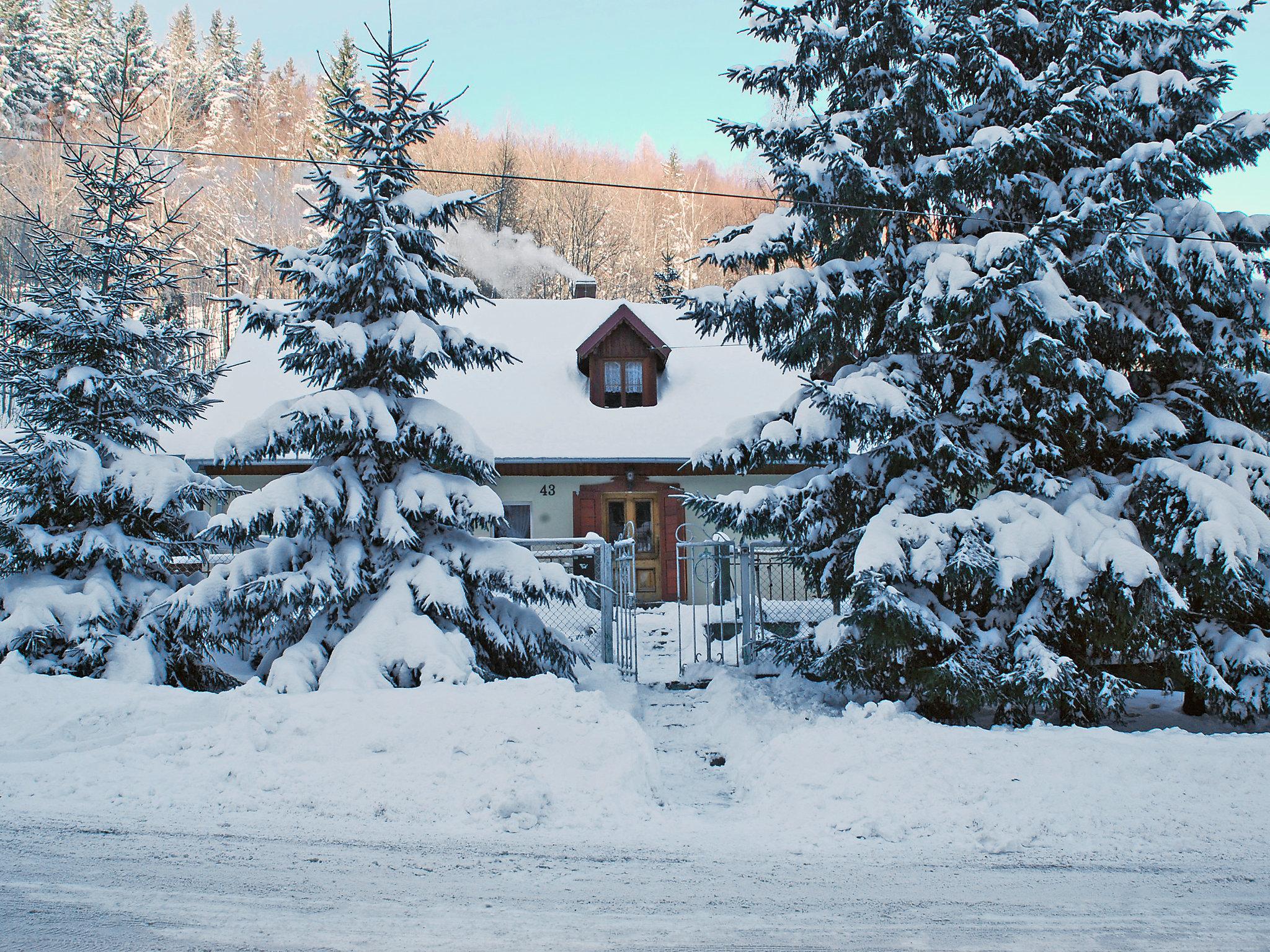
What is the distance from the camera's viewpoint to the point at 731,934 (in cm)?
343

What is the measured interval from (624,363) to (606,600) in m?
8.26

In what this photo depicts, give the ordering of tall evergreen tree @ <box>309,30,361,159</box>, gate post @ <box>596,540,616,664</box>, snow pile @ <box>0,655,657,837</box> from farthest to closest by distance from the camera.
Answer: tall evergreen tree @ <box>309,30,361,159</box> < gate post @ <box>596,540,616,664</box> < snow pile @ <box>0,655,657,837</box>

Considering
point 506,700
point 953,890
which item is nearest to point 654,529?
point 506,700

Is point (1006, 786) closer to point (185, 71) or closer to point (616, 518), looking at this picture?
point (616, 518)

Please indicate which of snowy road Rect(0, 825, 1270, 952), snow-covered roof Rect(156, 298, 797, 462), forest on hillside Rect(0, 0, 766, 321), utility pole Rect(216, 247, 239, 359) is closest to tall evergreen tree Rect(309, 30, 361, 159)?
forest on hillside Rect(0, 0, 766, 321)

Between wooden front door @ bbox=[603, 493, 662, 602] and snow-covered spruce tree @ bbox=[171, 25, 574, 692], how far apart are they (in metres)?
7.47

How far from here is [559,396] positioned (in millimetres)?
16344

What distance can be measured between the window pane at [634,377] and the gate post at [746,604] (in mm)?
7746

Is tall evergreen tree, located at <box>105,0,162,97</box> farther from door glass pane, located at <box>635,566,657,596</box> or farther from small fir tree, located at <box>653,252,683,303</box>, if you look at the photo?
door glass pane, located at <box>635,566,657,596</box>

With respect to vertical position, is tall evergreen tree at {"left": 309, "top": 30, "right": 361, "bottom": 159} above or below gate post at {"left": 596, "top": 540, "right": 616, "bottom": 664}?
above

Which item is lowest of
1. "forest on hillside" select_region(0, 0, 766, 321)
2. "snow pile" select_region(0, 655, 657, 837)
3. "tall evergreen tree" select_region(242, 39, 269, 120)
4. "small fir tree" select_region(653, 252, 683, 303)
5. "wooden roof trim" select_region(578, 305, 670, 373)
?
"snow pile" select_region(0, 655, 657, 837)

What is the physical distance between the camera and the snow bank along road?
350 cm

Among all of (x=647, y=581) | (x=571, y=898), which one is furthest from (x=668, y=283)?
(x=571, y=898)

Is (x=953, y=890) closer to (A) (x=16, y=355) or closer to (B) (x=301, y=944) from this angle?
(B) (x=301, y=944)
